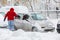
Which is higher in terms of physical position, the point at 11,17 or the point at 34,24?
the point at 11,17

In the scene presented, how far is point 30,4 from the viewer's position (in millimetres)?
41219

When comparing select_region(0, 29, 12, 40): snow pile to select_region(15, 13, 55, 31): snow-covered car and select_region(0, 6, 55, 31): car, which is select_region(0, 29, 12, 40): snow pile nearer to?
select_region(0, 6, 55, 31): car

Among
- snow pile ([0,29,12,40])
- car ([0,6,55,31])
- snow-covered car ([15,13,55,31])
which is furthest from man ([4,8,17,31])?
snow pile ([0,29,12,40])

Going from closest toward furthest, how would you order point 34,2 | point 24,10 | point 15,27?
point 15,27, point 24,10, point 34,2

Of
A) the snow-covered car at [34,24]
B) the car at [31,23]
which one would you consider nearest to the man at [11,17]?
the car at [31,23]

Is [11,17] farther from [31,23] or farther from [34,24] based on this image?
[34,24]

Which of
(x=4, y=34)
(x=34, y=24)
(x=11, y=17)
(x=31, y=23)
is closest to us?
(x=4, y=34)

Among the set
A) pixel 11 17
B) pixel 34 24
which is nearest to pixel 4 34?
pixel 11 17

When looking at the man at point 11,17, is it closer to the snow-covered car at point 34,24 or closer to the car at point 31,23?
the car at point 31,23

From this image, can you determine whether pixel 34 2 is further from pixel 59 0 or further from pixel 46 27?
pixel 46 27

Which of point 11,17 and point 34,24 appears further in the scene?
point 34,24

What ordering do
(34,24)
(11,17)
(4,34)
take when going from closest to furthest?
(4,34) < (11,17) < (34,24)

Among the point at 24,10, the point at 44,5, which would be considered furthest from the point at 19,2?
the point at 24,10

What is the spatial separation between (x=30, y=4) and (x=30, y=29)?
25938 mm
